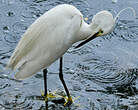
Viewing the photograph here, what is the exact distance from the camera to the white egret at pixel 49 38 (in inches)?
179

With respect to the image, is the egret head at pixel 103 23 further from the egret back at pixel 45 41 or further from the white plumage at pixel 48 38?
the egret back at pixel 45 41

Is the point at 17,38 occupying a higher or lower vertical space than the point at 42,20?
lower

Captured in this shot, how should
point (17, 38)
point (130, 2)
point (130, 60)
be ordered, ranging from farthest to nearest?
1. point (130, 2)
2. point (17, 38)
3. point (130, 60)

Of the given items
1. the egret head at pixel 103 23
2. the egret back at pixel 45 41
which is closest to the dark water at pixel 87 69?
the egret back at pixel 45 41

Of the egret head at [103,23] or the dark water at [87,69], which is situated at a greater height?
the egret head at [103,23]

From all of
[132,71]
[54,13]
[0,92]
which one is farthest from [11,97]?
[132,71]

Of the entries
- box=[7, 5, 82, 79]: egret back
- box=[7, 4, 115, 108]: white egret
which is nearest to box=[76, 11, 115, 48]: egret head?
box=[7, 4, 115, 108]: white egret

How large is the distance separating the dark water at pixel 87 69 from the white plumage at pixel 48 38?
633mm

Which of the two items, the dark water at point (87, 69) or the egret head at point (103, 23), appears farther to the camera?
the dark water at point (87, 69)

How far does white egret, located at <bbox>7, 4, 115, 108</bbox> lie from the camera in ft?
14.9

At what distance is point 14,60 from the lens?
461 cm

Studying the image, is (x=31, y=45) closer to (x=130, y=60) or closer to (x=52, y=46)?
(x=52, y=46)

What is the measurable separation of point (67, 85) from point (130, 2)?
309cm

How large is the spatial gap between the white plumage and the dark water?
633 mm
